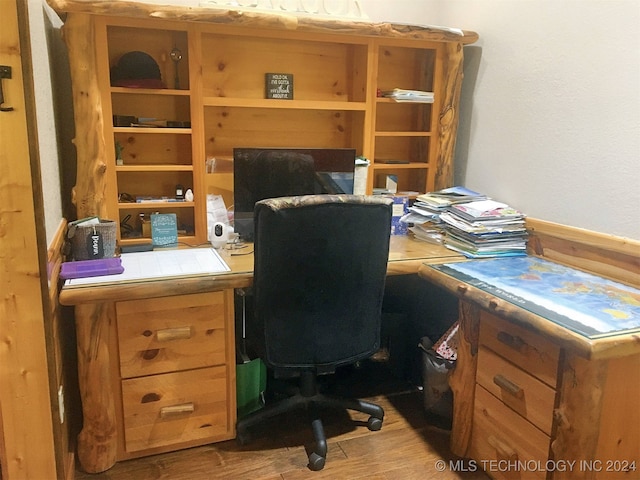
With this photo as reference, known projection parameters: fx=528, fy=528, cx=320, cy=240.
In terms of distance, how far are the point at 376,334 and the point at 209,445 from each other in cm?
79

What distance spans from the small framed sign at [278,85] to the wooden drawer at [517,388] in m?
1.48

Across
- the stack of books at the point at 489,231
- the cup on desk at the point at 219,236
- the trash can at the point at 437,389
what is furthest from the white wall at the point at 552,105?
the cup on desk at the point at 219,236

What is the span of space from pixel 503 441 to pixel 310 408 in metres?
0.77

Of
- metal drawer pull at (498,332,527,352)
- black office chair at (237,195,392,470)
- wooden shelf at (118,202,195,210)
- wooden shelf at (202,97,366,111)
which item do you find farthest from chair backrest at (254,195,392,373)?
wooden shelf at (202,97,366,111)

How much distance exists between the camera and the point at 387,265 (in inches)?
80.6

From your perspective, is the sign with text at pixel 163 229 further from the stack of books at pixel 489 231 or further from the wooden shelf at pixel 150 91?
the stack of books at pixel 489 231

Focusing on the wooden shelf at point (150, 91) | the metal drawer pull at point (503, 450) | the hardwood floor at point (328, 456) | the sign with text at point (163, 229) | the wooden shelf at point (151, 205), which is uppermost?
the wooden shelf at point (150, 91)

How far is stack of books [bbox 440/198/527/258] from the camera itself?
7.35 ft

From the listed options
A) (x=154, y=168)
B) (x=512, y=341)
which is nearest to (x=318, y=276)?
(x=512, y=341)

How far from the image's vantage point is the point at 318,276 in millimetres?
1860

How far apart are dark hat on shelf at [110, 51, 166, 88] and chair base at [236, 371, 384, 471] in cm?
138

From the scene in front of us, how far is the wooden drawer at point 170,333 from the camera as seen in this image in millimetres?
1888

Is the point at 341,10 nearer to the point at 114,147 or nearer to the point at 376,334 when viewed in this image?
the point at 114,147

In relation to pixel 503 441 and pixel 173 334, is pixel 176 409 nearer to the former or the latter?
pixel 173 334
